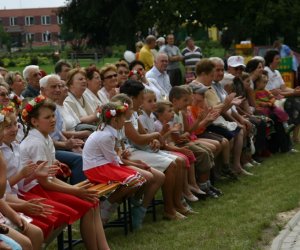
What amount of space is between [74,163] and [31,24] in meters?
136

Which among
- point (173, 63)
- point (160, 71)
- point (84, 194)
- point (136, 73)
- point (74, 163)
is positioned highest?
point (136, 73)

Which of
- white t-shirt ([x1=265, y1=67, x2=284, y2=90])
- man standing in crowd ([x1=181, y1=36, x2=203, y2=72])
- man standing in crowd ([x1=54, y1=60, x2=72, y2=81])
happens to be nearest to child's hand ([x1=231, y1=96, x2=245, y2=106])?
white t-shirt ([x1=265, y1=67, x2=284, y2=90])

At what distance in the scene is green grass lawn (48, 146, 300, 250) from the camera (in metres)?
7.50

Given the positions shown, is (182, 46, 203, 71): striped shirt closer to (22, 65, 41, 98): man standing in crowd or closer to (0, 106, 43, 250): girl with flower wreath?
(22, 65, 41, 98): man standing in crowd

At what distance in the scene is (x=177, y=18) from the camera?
A: 39.1 metres

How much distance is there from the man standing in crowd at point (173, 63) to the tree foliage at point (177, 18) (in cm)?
1190

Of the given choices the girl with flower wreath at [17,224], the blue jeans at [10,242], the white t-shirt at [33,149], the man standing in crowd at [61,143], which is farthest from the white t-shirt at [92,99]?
the blue jeans at [10,242]

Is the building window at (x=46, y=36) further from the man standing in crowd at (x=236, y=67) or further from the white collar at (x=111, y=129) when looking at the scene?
the white collar at (x=111, y=129)

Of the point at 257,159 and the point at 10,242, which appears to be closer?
the point at 10,242

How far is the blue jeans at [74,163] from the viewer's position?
27.7ft

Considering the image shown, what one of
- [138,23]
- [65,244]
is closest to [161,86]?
[65,244]

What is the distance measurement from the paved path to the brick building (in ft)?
421

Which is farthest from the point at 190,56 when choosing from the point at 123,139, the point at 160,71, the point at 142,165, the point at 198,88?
the point at 142,165

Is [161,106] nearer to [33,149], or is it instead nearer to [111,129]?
[111,129]
